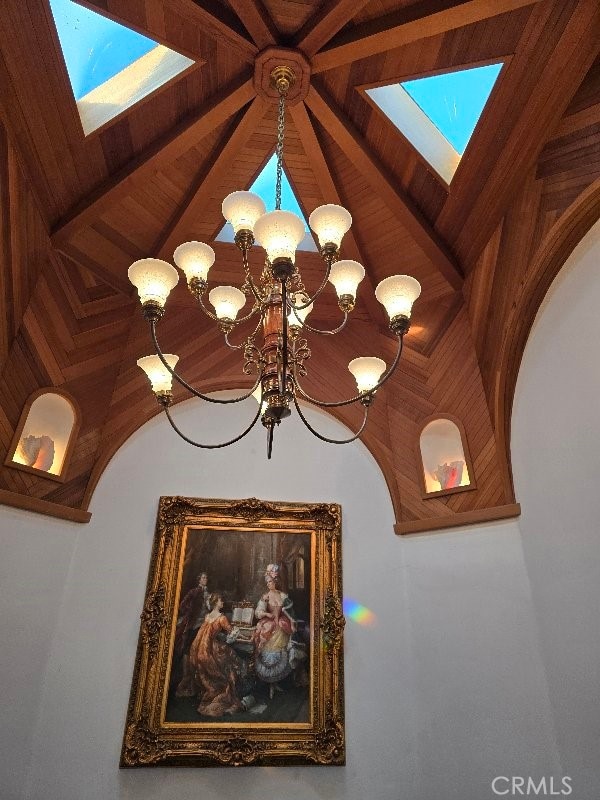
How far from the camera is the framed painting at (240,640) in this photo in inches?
146

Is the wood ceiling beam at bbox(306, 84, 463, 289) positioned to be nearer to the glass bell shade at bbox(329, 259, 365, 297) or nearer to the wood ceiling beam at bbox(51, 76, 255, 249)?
the wood ceiling beam at bbox(51, 76, 255, 249)

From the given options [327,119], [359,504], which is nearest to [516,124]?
[327,119]

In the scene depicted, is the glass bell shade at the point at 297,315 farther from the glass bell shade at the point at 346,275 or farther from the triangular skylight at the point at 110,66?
the triangular skylight at the point at 110,66

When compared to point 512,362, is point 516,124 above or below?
above

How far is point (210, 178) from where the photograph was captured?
4277 millimetres

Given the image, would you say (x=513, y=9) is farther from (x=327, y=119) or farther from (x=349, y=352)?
(x=349, y=352)

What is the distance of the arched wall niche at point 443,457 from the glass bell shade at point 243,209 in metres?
2.68

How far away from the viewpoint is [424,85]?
401cm

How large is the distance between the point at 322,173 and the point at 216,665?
3.98 meters

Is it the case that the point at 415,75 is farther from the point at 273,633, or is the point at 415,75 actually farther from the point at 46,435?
the point at 273,633

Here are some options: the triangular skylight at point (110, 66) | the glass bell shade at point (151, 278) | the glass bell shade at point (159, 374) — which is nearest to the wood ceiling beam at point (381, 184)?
the triangular skylight at point (110, 66)

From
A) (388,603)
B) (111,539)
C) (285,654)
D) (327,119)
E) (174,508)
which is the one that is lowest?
(285,654)

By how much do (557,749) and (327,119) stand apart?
461cm

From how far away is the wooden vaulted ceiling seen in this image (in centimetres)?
343
